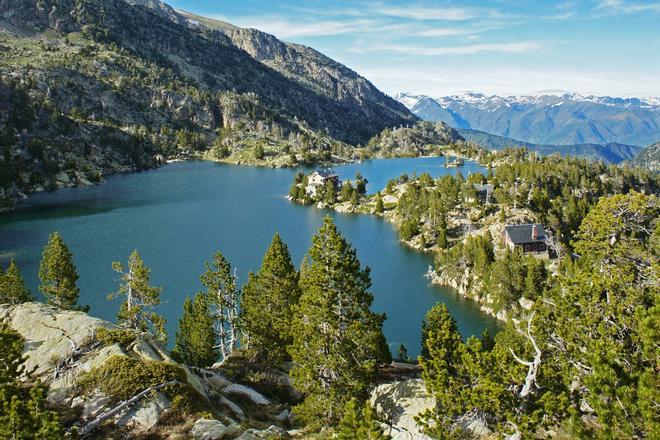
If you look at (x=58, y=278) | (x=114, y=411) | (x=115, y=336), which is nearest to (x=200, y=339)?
(x=58, y=278)

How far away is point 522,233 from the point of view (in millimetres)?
100562

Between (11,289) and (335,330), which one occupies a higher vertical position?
(335,330)

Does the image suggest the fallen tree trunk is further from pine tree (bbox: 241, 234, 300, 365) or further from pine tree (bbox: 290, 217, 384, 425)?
pine tree (bbox: 241, 234, 300, 365)

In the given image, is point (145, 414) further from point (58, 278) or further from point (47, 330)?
point (58, 278)

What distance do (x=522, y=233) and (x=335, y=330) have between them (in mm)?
78311

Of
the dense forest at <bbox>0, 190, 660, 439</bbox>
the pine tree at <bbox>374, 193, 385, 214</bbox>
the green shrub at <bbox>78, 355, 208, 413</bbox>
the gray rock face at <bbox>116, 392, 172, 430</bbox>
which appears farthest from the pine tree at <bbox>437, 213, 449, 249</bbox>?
Answer: the gray rock face at <bbox>116, 392, 172, 430</bbox>

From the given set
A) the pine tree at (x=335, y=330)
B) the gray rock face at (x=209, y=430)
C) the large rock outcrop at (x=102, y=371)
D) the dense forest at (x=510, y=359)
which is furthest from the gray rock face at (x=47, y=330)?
the pine tree at (x=335, y=330)

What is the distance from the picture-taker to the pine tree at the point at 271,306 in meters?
46.1

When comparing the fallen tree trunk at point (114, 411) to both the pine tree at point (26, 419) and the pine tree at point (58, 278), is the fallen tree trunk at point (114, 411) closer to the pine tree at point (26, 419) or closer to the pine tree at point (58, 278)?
the pine tree at point (26, 419)

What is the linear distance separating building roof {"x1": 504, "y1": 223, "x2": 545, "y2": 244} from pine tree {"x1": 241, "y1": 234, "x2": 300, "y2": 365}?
65989 mm

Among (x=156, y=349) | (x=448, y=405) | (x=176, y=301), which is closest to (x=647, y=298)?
(x=448, y=405)

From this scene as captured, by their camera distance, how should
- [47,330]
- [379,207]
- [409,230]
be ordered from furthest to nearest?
[379,207]
[409,230]
[47,330]

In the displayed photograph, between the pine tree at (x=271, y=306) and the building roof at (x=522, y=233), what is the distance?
216 ft

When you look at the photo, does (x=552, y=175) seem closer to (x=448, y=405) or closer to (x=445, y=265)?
(x=445, y=265)
